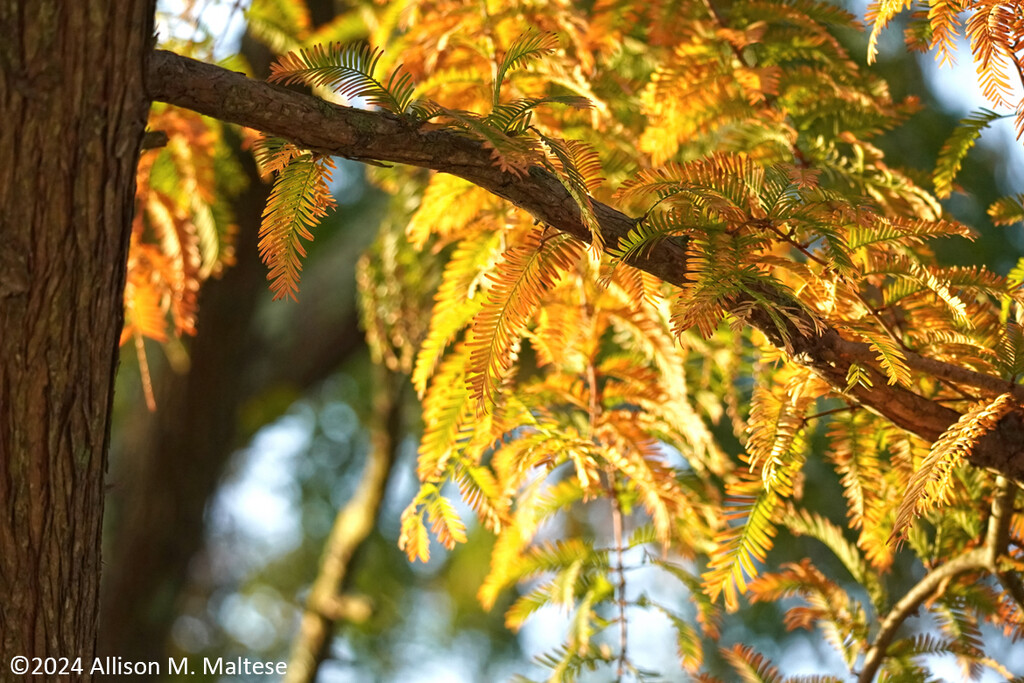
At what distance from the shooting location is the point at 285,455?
207 inches

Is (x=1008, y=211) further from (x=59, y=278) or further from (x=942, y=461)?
(x=59, y=278)

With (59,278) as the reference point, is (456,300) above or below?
above

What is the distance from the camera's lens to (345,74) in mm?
993

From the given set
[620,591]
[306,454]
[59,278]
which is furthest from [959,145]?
[306,454]

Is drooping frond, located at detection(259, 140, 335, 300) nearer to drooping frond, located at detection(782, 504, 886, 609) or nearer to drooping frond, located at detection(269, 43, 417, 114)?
drooping frond, located at detection(269, 43, 417, 114)

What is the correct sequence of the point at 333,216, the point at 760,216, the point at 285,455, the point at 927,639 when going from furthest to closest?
1. the point at 285,455
2. the point at 333,216
3. the point at 927,639
4. the point at 760,216

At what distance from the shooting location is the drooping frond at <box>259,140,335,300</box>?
976 millimetres

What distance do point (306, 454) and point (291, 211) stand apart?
4.42 metres

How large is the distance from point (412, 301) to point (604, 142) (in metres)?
0.73

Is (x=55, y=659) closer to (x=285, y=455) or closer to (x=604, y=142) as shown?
(x=604, y=142)

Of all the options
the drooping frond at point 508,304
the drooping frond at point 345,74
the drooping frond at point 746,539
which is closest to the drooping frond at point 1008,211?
the drooping frond at point 746,539

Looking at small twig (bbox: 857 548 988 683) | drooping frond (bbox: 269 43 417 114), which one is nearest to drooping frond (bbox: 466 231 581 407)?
drooping frond (bbox: 269 43 417 114)

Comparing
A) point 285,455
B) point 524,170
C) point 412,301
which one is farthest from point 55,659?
point 285,455

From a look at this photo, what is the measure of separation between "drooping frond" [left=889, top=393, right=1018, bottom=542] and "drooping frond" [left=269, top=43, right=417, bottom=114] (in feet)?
2.20
